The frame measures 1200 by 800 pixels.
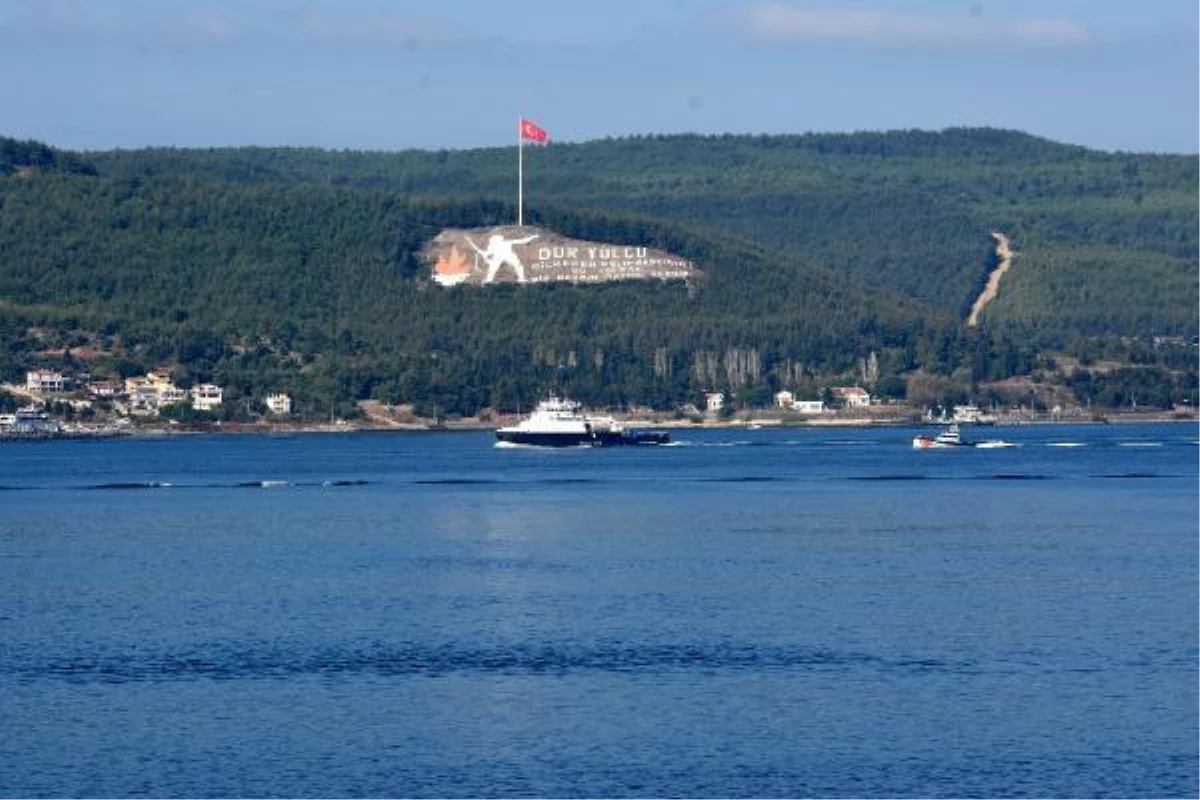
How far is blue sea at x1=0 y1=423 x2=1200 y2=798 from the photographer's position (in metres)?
53.1

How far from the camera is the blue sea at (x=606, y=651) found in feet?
174

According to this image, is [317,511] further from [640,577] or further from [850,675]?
[850,675]

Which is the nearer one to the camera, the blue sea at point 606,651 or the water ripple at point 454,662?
the blue sea at point 606,651

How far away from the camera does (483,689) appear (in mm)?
61938

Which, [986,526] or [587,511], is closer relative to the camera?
[986,526]

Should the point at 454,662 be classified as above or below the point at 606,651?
below

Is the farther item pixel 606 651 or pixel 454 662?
pixel 606 651

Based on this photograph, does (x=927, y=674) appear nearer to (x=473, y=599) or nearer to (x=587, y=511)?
(x=473, y=599)

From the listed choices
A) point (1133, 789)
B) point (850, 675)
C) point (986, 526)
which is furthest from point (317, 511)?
→ point (1133, 789)

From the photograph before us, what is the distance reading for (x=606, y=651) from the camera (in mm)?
67625

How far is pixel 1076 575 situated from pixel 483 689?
96.4 ft

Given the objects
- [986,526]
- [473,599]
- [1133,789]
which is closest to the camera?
[1133,789]

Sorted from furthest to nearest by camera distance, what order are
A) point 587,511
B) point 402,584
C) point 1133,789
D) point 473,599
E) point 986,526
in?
1. point 587,511
2. point 986,526
3. point 402,584
4. point 473,599
5. point 1133,789

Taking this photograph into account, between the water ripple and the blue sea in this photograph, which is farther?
the water ripple
